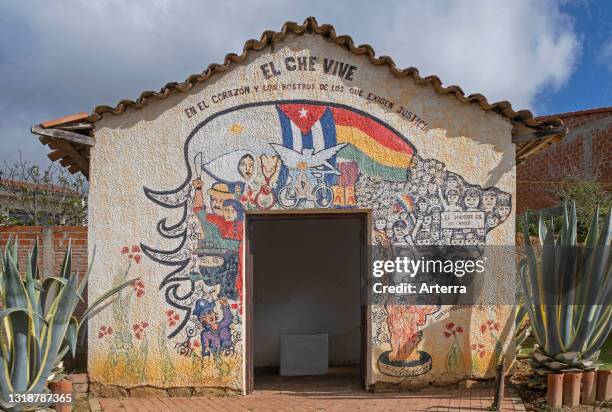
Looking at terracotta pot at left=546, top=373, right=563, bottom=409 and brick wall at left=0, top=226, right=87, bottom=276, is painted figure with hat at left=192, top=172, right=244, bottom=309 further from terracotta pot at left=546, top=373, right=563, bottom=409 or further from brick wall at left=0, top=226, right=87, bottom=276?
terracotta pot at left=546, top=373, right=563, bottom=409

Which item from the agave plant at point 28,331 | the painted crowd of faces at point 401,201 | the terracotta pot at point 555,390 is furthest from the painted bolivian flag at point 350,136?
the agave plant at point 28,331

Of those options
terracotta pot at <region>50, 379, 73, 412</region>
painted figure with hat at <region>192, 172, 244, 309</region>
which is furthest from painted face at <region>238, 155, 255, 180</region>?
terracotta pot at <region>50, 379, 73, 412</region>

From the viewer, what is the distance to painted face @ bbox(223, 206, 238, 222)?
253 inches

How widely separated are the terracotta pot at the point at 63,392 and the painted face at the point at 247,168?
284cm

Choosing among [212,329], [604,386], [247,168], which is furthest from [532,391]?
[247,168]

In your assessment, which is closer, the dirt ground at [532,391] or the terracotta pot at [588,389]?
the dirt ground at [532,391]

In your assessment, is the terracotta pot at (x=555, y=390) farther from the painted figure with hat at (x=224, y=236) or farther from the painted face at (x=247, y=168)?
the painted face at (x=247, y=168)

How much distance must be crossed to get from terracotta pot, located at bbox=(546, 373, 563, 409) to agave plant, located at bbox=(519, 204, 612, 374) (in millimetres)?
223

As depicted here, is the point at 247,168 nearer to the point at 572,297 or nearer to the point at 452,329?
the point at 452,329

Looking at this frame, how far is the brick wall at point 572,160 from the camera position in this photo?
14.3 metres

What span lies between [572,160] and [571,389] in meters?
10.8

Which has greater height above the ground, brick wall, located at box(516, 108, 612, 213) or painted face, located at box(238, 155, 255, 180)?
brick wall, located at box(516, 108, 612, 213)

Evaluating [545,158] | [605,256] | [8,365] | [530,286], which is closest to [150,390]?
[8,365]

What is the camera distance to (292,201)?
643cm
